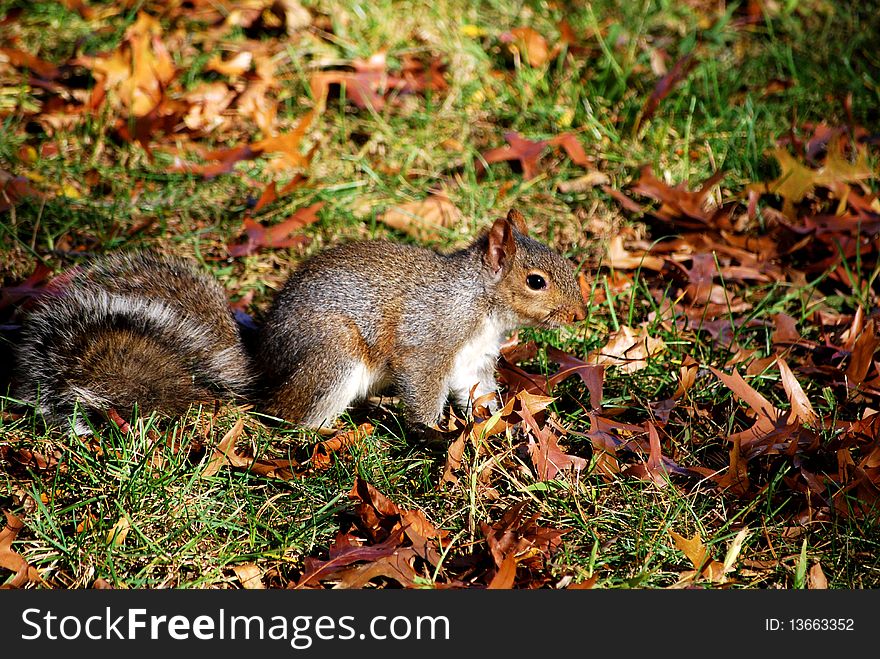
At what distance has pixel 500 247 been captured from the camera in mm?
2900

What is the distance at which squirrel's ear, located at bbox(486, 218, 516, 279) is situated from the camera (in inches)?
112

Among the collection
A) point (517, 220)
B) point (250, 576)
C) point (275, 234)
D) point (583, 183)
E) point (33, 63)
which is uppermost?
point (517, 220)

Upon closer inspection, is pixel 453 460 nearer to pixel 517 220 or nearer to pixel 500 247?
pixel 500 247

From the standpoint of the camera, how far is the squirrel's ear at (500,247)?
2.85 metres

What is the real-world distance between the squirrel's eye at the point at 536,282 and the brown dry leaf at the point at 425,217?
807 mm

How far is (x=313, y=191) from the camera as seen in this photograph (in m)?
3.74

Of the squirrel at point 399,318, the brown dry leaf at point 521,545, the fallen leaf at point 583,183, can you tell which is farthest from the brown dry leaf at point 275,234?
the brown dry leaf at point 521,545

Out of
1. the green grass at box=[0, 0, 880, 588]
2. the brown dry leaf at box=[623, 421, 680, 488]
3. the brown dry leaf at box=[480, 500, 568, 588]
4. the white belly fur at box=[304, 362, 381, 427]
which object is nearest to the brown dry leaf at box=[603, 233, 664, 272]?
the green grass at box=[0, 0, 880, 588]

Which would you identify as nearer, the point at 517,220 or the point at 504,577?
the point at 504,577

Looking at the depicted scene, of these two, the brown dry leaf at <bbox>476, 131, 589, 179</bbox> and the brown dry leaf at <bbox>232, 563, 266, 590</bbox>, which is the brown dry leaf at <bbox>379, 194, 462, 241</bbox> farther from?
the brown dry leaf at <bbox>232, 563, 266, 590</bbox>

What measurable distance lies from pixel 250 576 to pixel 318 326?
775mm

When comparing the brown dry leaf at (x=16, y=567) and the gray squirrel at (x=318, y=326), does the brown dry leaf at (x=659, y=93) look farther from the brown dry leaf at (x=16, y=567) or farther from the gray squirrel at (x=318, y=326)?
the brown dry leaf at (x=16, y=567)
